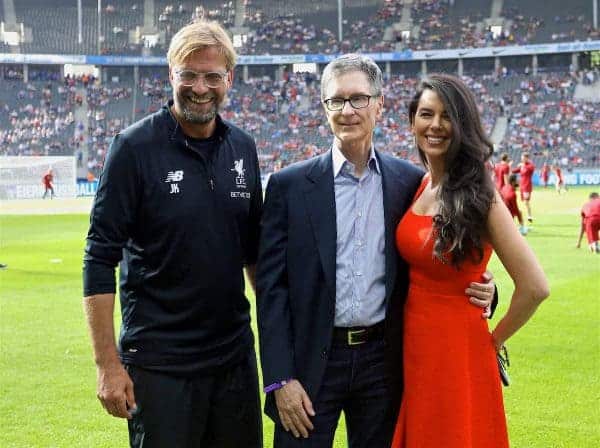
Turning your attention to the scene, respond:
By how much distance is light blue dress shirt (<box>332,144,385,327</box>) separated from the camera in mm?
3342

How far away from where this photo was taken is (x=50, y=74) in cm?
5625

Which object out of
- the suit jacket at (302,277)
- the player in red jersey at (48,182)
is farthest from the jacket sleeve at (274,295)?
the player in red jersey at (48,182)

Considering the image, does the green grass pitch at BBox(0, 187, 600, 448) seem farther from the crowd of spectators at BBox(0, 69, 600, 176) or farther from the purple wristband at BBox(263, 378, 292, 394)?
the crowd of spectators at BBox(0, 69, 600, 176)

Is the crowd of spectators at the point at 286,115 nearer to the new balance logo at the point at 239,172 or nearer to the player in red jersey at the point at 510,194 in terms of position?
the player in red jersey at the point at 510,194

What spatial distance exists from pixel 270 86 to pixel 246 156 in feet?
181

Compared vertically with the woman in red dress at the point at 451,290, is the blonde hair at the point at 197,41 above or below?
above

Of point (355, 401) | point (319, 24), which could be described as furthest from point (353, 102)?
point (319, 24)

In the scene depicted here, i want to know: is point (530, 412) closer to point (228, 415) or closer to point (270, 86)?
point (228, 415)

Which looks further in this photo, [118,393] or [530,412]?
[530,412]

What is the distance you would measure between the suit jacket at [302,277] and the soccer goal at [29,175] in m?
36.8

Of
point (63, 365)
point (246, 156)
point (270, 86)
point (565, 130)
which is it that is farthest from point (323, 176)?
point (270, 86)

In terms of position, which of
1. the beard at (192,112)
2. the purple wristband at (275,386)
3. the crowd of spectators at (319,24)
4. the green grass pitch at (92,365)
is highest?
the crowd of spectators at (319,24)

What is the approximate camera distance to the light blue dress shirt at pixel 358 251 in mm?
3342

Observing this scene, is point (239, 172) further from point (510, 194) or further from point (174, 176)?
point (510, 194)
